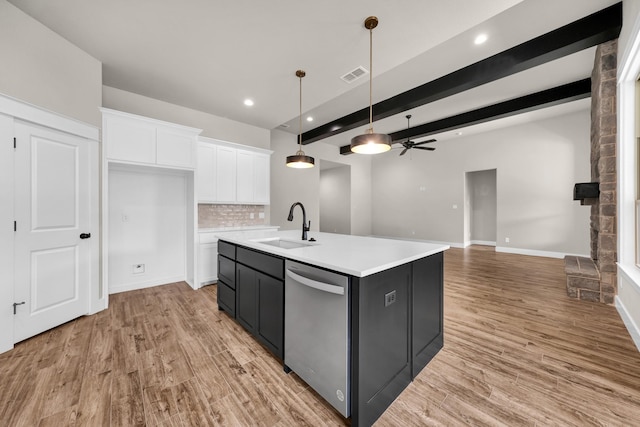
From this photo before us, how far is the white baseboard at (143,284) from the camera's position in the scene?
3.49 metres

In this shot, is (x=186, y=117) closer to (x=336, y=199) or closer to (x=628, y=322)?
(x=336, y=199)

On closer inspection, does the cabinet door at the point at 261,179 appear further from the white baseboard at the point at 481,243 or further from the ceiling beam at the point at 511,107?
the white baseboard at the point at 481,243

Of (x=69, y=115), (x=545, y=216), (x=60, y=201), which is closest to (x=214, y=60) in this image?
(x=69, y=115)

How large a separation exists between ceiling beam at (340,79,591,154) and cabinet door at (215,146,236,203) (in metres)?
4.58

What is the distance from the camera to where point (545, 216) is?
584cm

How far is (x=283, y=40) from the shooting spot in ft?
8.36

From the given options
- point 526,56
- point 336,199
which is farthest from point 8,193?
point 336,199

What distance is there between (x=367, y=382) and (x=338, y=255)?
2.32 feet

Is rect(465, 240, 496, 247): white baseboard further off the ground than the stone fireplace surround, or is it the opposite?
the stone fireplace surround

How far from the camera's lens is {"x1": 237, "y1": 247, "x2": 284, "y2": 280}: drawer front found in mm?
1754

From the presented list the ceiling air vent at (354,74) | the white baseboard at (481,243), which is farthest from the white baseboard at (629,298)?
the white baseboard at (481,243)

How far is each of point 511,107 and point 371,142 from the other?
175 inches

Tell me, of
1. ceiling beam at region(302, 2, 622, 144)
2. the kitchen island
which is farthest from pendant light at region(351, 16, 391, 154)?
ceiling beam at region(302, 2, 622, 144)

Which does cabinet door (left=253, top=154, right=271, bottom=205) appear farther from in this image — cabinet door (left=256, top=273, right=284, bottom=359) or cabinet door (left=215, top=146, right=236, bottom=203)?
cabinet door (left=256, top=273, right=284, bottom=359)
